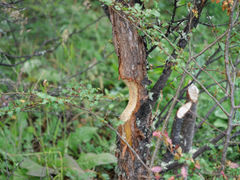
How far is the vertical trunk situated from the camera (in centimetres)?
157

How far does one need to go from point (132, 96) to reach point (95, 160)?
3.16ft

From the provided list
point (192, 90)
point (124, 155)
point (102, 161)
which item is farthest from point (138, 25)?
point (102, 161)

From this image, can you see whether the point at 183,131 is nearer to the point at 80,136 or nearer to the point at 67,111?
the point at 80,136

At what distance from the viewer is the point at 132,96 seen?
1729mm

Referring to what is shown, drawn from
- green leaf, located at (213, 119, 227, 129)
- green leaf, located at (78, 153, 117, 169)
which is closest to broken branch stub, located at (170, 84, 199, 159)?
green leaf, located at (78, 153, 117, 169)

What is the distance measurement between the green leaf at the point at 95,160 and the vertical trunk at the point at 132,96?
57 cm

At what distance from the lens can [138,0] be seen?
1.61 metres

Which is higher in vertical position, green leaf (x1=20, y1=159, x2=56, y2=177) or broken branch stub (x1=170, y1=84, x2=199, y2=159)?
broken branch stub (x1=170, y1=84, x2=199, y2=159)

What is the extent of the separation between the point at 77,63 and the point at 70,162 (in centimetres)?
221

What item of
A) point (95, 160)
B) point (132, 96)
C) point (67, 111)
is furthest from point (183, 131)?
point (67, 111)

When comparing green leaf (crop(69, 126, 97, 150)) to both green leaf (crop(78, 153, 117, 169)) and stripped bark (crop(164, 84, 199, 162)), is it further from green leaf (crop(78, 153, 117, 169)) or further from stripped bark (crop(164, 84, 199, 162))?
stripped bark (crop(164, 84, 199, 162))

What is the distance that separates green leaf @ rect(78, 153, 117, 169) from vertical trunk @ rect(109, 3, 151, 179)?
0.57m

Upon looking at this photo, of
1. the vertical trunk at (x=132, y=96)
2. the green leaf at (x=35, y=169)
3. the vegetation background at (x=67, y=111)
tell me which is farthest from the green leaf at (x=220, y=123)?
the green leaf at (x=35, y=169)

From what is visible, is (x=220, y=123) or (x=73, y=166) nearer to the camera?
(x=73, y=166)
